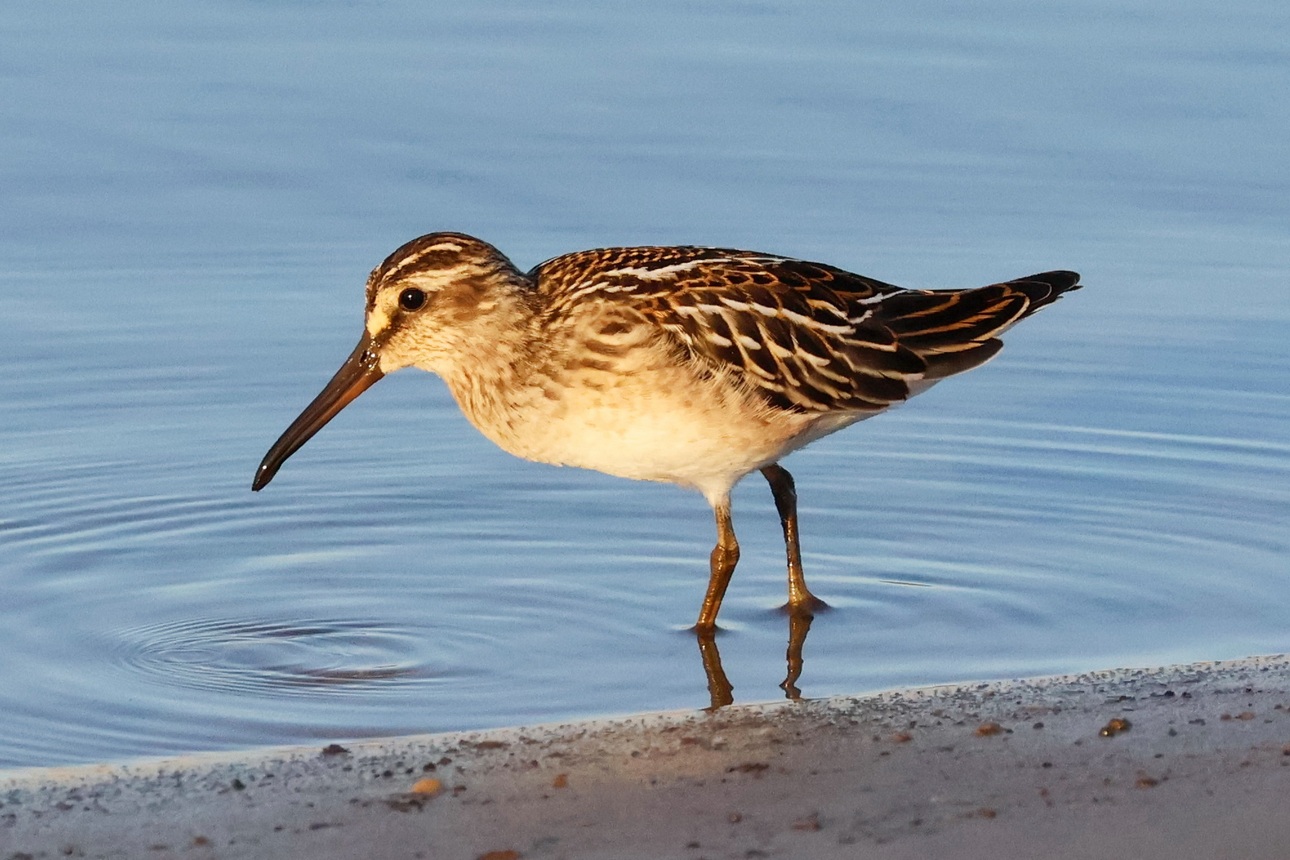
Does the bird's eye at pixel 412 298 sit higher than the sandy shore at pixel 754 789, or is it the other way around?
the bird's eye at pixel 412 298

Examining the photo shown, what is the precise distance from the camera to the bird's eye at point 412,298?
848cm

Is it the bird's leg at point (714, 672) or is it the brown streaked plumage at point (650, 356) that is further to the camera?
the brown streaked plumage at point (650, 356)

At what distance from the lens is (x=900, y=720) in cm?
701

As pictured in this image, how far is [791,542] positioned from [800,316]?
873 mm

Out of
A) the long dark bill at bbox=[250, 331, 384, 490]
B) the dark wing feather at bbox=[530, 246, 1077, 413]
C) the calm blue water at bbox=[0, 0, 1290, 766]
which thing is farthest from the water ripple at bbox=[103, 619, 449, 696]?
the dark wing feather at bbox=[530, 246, 1077, 413]

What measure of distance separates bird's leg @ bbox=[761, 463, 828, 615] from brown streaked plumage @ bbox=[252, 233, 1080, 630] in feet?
0.04

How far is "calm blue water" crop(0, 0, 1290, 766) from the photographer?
324 inches

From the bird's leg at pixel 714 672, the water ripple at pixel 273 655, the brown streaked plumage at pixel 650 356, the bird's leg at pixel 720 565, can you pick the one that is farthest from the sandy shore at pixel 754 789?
the brown streaked plumage at pixel 650 356

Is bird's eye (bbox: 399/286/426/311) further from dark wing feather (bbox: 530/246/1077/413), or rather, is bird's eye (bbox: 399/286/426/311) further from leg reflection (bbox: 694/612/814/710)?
leg reflection (bbox: 694/612/814/710)

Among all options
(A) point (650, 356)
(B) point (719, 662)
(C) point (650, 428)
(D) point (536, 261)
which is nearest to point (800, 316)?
(A) point (650, 356)

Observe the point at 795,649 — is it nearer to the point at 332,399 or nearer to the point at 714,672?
the point at 714,672

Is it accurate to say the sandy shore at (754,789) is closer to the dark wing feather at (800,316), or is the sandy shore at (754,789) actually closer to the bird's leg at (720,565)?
the bird's leg at (720,565)

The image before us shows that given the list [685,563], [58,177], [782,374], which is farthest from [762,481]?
[58,177]

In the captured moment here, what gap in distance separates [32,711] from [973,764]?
3.05 metres
